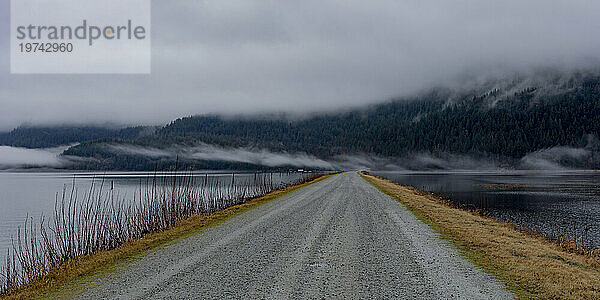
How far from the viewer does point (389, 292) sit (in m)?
10.0

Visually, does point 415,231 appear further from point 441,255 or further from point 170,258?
point 170,258

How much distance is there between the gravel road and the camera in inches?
400

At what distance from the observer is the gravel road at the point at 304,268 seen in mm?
10156

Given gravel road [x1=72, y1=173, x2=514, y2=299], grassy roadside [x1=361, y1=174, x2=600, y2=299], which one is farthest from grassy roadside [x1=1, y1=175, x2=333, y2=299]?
grassy roadside [x1=361, y1=174, x2=600, y2=299]

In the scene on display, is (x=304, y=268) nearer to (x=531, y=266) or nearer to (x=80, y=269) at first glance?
(x=531, y=266)

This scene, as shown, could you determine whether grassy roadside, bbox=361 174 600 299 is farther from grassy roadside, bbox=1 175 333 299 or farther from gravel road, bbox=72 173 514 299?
grassy roadside, bbox=1 175 333 299

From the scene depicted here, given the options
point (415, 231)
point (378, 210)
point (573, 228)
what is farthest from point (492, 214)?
point (415, 231)

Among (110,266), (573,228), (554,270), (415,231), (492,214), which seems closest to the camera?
(554,270)

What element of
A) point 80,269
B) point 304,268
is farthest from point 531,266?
point 80,269

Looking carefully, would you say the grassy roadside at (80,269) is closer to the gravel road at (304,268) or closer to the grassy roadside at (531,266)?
the gravel road at (304,268)

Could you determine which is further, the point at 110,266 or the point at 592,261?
the point at 592,261

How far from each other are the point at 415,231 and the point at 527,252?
516cm

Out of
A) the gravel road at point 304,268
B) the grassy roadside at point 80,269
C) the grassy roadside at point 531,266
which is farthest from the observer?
the grassy roadside at point 80,269

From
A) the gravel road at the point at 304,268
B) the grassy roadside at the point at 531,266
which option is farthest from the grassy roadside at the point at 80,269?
the grassy roadside at the point at 531,266
